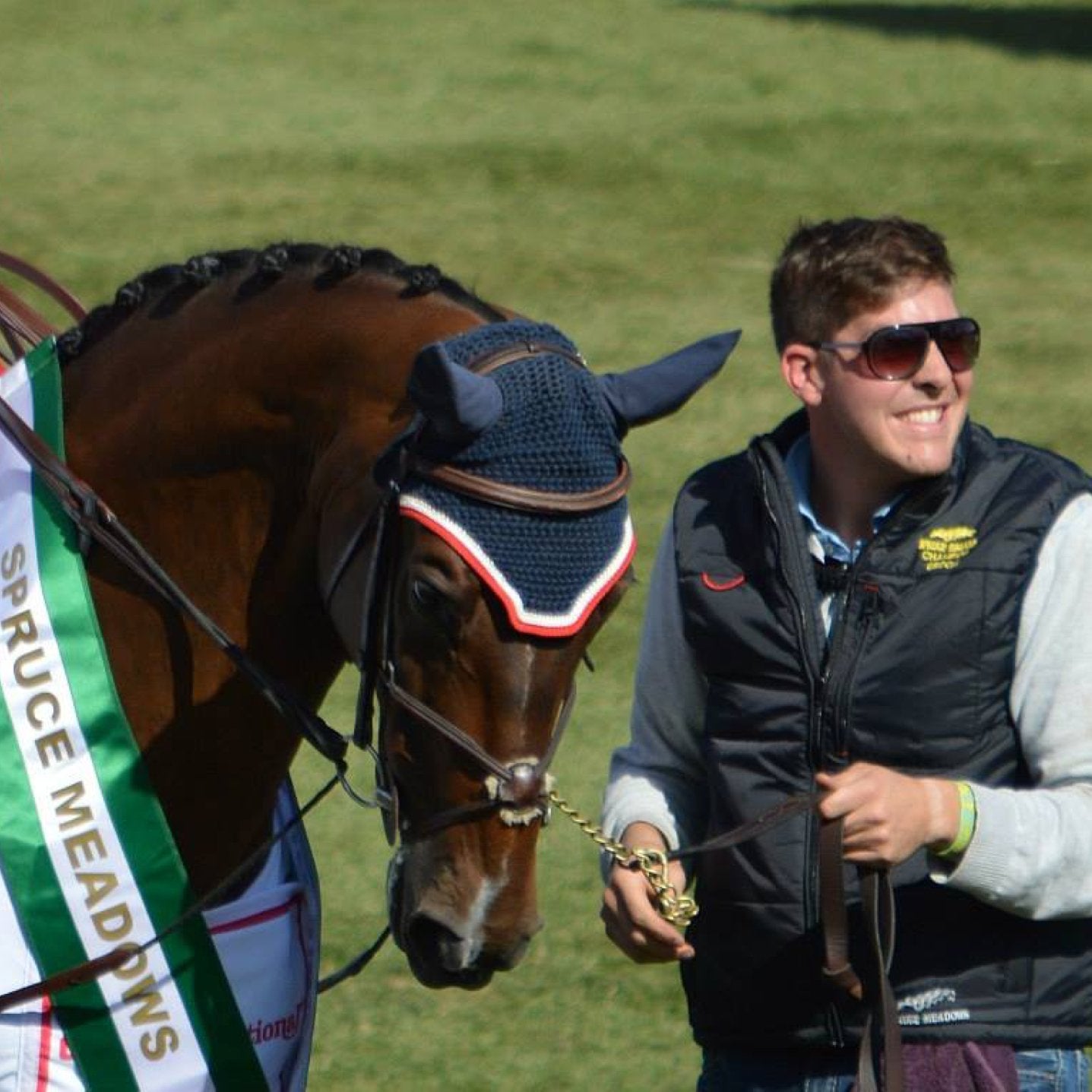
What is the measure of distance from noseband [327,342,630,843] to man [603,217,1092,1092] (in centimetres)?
39

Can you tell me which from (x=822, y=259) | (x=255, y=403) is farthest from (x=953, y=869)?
(x=255, y=403)

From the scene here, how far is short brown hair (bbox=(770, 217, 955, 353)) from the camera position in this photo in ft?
10.5

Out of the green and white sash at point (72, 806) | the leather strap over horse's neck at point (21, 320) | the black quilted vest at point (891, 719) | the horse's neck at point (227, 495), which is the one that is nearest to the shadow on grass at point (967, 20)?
the leather strap over horse's neck at point (21, 320)

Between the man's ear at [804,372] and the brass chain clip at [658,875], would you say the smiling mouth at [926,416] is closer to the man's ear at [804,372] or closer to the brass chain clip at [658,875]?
the man's ear at [804,372]

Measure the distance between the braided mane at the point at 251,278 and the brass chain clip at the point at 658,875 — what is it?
701 mm

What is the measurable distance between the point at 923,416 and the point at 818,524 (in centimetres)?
22

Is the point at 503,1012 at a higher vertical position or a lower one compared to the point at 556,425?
lower

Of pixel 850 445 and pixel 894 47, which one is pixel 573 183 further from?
pixel 850 445

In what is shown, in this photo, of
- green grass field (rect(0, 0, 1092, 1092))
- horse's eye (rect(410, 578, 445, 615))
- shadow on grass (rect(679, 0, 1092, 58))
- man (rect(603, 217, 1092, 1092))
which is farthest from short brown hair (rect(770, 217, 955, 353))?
shadow on grass (rect(679, 0, 1092, 58))

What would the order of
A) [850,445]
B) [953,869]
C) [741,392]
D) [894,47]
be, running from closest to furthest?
1. [953,869]
2. [850,445]
3. [741,392]
4. [894,47]

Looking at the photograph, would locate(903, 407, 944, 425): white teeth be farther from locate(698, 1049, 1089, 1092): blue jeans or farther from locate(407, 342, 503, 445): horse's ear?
locate(698, 1049, 1089, 1092): blue jeans

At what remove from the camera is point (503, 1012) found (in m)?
5.26

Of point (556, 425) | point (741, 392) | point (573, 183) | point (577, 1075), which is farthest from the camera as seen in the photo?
point (573, 183)

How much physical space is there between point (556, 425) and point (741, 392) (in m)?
6.64
